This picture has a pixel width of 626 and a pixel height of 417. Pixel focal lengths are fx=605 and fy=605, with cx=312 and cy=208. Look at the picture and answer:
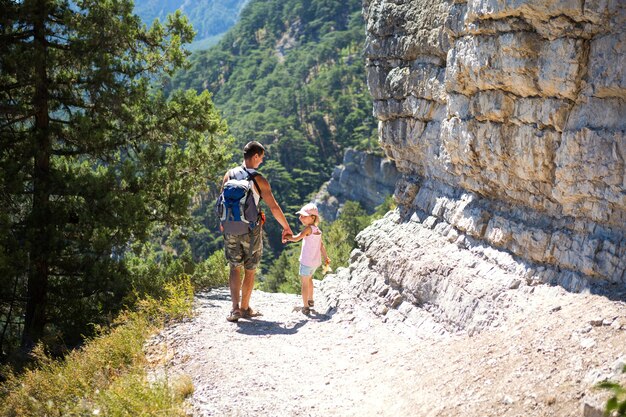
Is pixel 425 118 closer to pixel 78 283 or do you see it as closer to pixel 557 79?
pixel 557 79

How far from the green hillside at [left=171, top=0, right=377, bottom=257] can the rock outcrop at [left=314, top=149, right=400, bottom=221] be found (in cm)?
254

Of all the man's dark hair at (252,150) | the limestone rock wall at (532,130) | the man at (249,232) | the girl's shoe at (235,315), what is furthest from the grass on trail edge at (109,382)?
the limestone rock wall at (532,130)

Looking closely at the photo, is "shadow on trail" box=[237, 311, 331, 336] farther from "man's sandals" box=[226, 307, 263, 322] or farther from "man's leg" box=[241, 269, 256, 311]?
"man's leg" box=[241, 269, 256, 311]

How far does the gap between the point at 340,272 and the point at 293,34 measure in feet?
356

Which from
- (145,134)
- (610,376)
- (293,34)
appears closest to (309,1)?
(293,34)

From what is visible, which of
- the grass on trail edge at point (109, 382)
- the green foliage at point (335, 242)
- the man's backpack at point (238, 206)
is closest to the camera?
the grass on trail edge at point (109, 382)

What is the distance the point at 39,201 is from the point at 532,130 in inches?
289

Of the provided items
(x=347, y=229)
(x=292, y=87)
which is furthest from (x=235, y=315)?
(x=292, y=87)

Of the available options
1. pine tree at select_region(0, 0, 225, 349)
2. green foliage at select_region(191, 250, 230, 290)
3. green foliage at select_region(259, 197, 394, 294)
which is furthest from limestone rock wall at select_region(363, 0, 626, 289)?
green foliage at select_region(259, 197, 394, 294)

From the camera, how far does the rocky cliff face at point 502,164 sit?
17.3 feet

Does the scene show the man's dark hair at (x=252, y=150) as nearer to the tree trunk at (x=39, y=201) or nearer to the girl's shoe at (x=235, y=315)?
the girl's shoe at (x=235, y=315)

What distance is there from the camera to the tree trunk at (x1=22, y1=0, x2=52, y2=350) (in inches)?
366

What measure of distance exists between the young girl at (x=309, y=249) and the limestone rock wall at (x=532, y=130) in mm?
1611

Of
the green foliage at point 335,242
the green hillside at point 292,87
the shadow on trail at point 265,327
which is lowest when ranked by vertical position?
the green foliage at point 335,242
